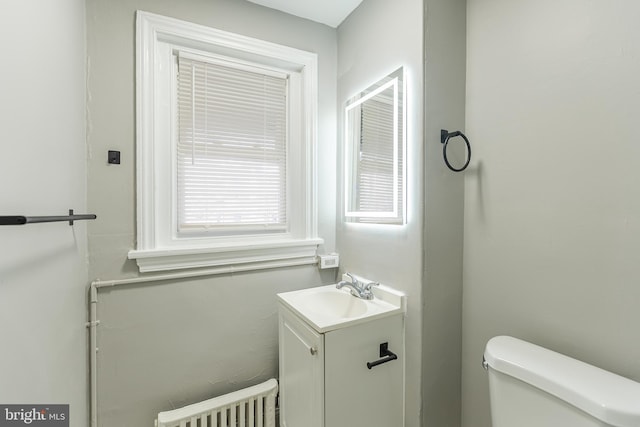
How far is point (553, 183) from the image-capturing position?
0.97 meters

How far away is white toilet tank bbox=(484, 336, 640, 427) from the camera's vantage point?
67 cm

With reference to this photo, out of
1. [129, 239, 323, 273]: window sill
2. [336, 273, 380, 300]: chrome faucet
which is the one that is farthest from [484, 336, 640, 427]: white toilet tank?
[129, 239, 323, 273]: window sill

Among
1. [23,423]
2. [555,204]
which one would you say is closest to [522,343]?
[555,204]

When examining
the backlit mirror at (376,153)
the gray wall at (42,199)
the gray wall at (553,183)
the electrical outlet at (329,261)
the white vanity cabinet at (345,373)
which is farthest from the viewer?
the electrical outlet at (329,261)

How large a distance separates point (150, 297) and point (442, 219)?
146cm

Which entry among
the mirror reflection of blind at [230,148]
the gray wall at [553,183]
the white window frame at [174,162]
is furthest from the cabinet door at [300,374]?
the gray wall at [553,183]

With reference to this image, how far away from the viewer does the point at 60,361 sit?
88 centimetres

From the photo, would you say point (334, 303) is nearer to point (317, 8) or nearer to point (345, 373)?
point (345, 373)

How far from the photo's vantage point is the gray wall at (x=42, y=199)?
610 mm

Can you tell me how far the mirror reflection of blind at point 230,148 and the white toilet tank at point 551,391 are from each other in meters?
1.25

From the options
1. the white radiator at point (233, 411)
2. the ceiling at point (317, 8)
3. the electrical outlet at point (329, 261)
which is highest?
the ceiling at point (317, 8)

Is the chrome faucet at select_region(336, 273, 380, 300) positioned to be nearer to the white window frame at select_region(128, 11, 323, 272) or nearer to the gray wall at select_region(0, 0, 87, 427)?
the white window frame at select_region(128, 11, 323, 272)

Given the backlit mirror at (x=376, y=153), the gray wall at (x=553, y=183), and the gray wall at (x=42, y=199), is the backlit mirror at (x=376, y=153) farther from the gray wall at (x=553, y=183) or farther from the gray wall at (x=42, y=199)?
the gray wall at (x=42, y=199)

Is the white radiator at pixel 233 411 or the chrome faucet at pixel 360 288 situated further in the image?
the chrome faucet at pixel 360 288
